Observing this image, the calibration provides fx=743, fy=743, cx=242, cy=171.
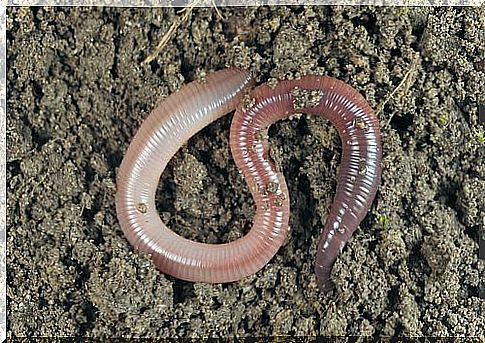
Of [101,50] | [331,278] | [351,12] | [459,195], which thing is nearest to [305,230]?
[331,278]

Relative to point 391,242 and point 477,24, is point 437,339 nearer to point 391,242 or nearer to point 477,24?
point 391,242

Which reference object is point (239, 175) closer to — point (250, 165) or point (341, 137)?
point (250, 165)

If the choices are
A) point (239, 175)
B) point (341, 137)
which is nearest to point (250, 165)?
point (239, 175)

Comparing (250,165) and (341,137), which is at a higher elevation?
(341,137)
